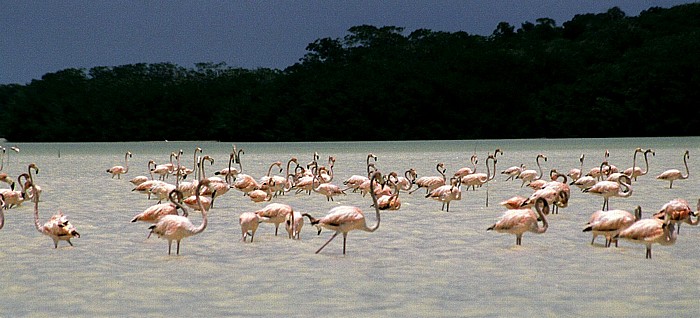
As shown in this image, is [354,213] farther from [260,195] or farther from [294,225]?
[260,195]

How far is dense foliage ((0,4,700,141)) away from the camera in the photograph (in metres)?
43.4

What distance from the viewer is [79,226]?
977 cm

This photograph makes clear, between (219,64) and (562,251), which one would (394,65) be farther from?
(562,251)

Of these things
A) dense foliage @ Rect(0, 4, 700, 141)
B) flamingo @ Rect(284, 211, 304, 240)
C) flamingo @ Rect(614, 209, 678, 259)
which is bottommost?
flamingo @ Rect(284, 211, 304, 240)

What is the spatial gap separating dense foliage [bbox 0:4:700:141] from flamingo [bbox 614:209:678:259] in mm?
36923

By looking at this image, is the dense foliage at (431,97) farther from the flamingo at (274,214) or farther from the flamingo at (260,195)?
the flamingo at (274,214)

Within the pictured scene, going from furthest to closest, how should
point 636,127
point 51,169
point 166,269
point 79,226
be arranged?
point 636,127 → point 51,169 → point 79,226 → point 166,269

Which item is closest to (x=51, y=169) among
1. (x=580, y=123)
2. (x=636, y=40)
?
(x=580, y=123)

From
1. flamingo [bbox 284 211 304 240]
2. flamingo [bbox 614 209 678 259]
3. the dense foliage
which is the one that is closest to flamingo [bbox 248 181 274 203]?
flamingo [bbox 284 211 304 240]

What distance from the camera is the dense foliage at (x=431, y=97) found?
43.4 m

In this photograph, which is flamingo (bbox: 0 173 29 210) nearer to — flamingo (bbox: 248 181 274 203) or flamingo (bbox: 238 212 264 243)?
flamingo (bbox: 248 181 274 203)

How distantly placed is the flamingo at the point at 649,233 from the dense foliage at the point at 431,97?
3692 centimetres

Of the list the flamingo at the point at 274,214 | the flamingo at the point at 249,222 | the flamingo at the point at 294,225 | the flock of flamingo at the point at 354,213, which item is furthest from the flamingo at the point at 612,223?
the flamingo at the point at 249,222

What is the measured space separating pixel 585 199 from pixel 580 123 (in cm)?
3268
